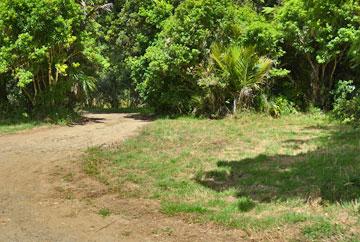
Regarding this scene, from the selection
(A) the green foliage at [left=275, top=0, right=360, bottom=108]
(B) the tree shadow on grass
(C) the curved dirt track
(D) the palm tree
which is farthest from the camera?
(D) the palm tree

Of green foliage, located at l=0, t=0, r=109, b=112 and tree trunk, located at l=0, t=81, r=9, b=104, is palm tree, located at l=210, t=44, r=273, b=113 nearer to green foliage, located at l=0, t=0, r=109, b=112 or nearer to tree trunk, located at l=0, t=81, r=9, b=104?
green foliage, located at l=0, t=0, r=109, b=112

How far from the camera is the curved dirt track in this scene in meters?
6.18

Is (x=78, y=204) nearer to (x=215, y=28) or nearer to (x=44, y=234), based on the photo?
(x=44, y=234)

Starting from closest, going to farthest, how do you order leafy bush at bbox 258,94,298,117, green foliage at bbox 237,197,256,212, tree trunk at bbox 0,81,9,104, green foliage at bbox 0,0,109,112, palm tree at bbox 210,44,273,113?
green foliage at bbox 237,197,256,212 < green foliage at bbox 0,0,109,112 < palm tree at bbox 210,44,273,113 < leafy bush at bbox 258,94,298,117 < tree trunk at bbox 0,81,9,104

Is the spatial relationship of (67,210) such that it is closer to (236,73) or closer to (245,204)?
(245,204)

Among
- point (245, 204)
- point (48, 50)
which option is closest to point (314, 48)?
point (48, 50)

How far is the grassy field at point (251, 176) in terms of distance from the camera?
6.24m

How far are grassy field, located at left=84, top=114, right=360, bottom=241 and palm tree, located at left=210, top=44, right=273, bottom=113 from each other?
3.34 meters

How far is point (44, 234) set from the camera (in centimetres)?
622

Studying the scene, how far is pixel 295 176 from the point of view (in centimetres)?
823

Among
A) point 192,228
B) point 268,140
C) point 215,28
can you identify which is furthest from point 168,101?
point 192,228

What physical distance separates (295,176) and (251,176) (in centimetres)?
71

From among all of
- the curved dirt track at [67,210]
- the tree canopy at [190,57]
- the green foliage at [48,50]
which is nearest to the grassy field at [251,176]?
the curved dirt track at [67,210]

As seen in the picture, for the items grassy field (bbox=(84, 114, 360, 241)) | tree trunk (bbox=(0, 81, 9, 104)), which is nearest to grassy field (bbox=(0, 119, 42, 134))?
tree trunk (bbox=(0, 81, 9, 104))
